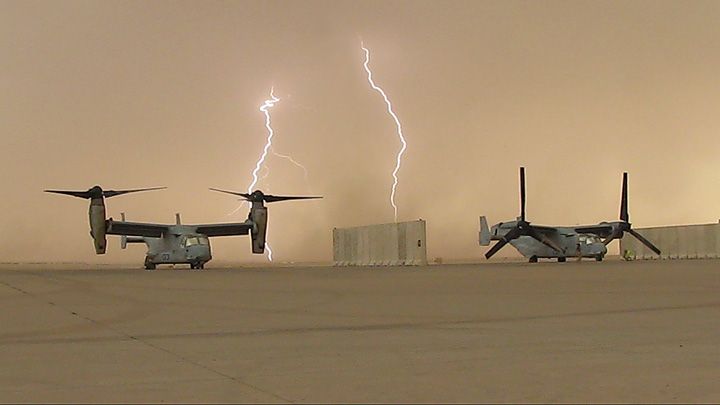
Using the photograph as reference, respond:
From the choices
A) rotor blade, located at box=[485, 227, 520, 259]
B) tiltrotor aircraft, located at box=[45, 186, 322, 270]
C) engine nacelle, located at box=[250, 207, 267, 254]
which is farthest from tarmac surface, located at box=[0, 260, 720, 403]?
rotor blade, located at box=[485, 227, 520, 259]

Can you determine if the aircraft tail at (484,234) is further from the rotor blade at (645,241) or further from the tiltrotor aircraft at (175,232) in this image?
the tiltrotor aircraft at (175,232)

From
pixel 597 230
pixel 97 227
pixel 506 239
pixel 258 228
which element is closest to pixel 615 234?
pixel 597 230

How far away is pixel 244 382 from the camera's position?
5.54 meters

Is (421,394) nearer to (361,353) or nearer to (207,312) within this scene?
(361,353)

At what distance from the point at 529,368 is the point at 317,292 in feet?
36.3

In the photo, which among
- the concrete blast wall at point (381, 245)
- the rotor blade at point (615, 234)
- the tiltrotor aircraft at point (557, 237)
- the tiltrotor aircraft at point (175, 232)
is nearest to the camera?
the concrete blast wall at point (381, 245)

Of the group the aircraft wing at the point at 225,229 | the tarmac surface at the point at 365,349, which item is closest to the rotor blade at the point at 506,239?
the aircraft wing at the point at 225,229

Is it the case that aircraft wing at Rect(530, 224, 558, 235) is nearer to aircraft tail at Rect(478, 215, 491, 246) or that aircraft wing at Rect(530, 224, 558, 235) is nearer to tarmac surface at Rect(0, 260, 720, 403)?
aircraft tail at Rect(478, 215, 491, 246)

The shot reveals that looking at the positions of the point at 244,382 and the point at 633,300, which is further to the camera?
the point at 633,300

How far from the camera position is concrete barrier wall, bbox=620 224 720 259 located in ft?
154

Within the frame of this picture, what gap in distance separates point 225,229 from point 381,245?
1113 cm

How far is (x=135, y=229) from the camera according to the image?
148 feet

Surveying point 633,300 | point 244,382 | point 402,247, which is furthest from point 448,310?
point 402,247

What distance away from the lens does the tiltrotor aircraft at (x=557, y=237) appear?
162ft
